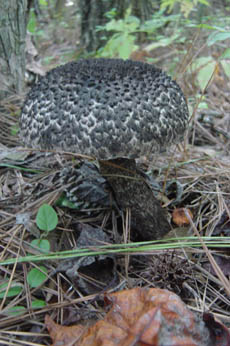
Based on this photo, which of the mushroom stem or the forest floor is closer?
the forest floor

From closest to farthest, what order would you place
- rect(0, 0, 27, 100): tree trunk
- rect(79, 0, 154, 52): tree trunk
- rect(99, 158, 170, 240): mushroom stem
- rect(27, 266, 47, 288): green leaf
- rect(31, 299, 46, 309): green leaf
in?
rect(31, 299, 46, 309): green leaf < rect(27, 266, 47, 288): green leaf < rect(99, 158, 170, 240): mushroom stem < rect(0, 0, 27, 100): tree trunk < rect(79, 0, 154, 52): tree trunk

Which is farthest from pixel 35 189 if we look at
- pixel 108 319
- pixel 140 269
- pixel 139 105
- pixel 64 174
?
pixel 108 319

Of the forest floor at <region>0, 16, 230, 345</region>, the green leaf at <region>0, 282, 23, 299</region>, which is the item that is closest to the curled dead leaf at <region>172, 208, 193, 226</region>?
the forest floor at <region>0, 16, 230, 345</region>

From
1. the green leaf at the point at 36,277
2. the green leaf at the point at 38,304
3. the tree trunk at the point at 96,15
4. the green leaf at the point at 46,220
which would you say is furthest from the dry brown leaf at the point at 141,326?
the tree trunk at the point at 96,15

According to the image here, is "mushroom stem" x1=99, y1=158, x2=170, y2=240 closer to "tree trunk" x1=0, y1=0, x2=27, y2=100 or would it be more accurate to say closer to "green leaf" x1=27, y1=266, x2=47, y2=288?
"green leaf" x1=27, y1=266, x2=47, y2=288

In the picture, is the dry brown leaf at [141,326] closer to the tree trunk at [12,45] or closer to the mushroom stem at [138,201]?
the mushroom stem at [138,201]

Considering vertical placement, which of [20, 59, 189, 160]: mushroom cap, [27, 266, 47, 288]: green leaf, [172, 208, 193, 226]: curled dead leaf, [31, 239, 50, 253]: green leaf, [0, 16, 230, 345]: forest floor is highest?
[20, 59, 189, 160]: mushroom cap

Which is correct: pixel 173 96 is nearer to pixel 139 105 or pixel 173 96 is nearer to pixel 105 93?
pixel 139 105
